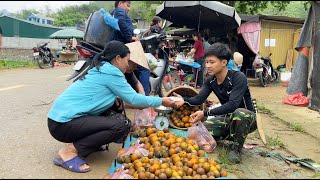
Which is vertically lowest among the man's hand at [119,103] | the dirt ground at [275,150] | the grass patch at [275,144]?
the dirt ground at [275,150]

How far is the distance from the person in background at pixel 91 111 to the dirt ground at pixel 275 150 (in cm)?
116

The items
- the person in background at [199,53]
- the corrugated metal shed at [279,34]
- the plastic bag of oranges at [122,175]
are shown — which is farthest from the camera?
the corrugated metal shed at [279,34]

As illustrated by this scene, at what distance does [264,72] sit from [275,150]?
8.41 metres

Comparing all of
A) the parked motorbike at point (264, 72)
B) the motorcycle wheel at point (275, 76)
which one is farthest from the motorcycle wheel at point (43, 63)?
the motorcycle wheel at point (275, 76)

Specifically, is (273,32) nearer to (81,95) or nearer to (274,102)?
(274,102)

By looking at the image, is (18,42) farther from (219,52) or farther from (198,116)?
(219,52)

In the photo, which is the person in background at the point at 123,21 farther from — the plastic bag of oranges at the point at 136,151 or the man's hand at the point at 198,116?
the plastic bag of oranges at the point at 136,151

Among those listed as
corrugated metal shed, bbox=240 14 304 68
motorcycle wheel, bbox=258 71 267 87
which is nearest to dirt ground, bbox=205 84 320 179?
motorcycle wheel, bbox=258 71 267 87

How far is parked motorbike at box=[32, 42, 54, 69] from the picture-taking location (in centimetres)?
1702

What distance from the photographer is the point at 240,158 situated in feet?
12.5

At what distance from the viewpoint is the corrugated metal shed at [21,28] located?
19.9 metres

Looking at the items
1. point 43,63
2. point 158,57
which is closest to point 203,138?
point 158,57

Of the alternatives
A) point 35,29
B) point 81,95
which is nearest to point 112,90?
point 81,95

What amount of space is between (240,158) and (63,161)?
1867 millimetres
